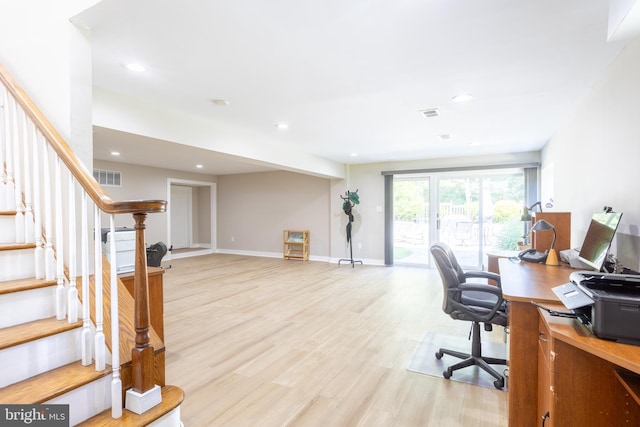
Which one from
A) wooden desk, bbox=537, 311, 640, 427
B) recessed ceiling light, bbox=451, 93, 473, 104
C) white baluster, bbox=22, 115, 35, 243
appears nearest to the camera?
wooden desk, bbox=537, 311, 640, 427

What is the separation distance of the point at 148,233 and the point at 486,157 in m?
7.38

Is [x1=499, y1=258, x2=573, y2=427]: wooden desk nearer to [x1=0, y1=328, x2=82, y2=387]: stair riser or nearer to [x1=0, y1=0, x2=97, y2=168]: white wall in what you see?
Result: [x1=0, y1=328, x2=82, y2=387]: stair riser

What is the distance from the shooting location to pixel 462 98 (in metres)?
3.09

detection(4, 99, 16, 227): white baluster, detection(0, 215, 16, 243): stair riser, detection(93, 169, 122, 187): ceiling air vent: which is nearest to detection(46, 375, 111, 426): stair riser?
detection(0, 215, 16, 243): stair riser

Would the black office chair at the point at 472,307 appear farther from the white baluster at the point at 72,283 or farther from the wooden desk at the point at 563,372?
the white baluster at the point at 72,283

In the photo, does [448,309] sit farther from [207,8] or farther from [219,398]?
[207,8]

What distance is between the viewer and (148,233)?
7.25 meters

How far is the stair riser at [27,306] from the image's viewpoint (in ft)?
4.94

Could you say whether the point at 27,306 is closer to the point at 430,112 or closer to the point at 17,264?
the point at 17,264

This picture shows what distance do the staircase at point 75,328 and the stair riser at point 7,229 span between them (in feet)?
0.32

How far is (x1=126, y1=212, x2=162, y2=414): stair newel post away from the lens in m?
1.35

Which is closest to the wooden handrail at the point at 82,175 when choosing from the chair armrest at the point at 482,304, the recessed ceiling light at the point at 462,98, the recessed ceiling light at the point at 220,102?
the recessed ceiling light at the point at 220,102

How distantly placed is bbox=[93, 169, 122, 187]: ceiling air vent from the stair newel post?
254 inches

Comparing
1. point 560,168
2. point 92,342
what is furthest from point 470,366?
point 560,168
